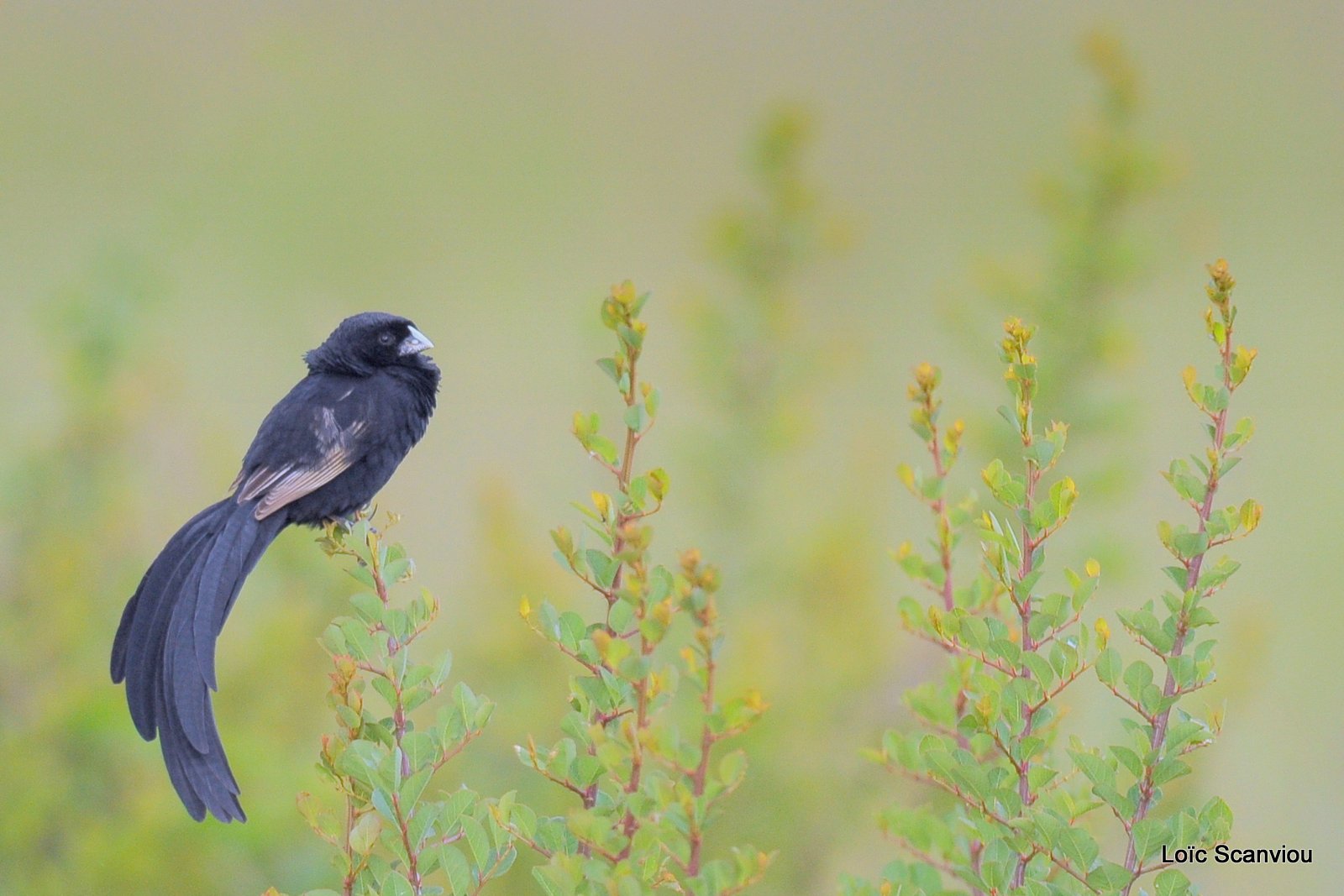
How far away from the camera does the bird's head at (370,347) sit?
3.43 m

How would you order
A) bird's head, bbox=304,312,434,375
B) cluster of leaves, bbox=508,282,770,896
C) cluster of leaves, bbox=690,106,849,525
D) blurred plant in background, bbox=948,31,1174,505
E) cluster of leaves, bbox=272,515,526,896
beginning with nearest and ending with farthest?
cluster of leaves, bbox=508,282,770,896 → cluster of leaves, bbox=272,515,526,896 → bird's head, bbox=304,312,434,375 → blurred plant in background, bbox=948,31,1174,505 → cluster of leaves, bbox=690,106,849,525

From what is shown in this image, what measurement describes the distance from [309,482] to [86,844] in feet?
4.49

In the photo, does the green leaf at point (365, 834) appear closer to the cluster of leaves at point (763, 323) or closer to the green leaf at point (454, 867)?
the green leaf at point (454, 867)

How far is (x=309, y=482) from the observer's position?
3082 millimetres

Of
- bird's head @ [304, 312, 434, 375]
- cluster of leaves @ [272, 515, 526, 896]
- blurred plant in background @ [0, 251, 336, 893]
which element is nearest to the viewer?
cluster of leaves @ [272, 515, 526, 896]

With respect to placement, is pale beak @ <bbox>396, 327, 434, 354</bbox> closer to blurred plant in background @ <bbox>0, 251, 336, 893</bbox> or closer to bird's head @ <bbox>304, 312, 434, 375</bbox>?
bird's head @ <bbox>304, 312, 434, 375</bbox>

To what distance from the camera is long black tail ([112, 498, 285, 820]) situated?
230 centimetres

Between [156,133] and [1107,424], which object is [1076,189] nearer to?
[1107,424]

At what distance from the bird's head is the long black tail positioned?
0.56m

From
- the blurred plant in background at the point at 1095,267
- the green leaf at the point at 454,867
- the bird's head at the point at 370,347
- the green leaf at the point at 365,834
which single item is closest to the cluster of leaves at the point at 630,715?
the green leaf at the point at 454,867

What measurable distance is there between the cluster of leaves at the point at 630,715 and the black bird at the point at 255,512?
58 centimetres

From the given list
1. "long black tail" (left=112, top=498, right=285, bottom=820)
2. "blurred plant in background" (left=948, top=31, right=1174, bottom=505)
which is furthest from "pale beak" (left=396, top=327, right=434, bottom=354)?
"blurred plant in background" (left=948, top=31, right=1174, bottom=505)

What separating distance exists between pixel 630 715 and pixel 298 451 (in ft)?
4.62

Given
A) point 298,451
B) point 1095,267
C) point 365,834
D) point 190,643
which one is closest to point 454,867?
point 365,834
